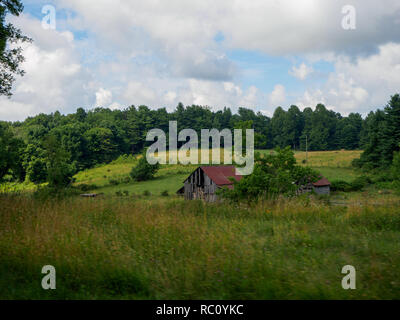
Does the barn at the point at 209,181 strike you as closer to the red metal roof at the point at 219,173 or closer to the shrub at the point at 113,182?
the red metal roof at the point at 219,173

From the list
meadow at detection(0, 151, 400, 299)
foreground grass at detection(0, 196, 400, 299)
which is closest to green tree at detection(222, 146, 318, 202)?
meadow at detection(0, 151, 400, 299)

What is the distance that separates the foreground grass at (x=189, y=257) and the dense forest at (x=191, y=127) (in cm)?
6408

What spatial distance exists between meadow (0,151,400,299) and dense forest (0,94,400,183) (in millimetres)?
63720

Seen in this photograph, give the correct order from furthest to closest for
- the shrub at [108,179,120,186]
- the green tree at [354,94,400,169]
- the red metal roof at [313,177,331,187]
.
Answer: the shrub at [108,179,120,186] < the green tree at [354,94,400,169] < the red metal roof at [313,177,331,187]

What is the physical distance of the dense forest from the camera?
211 feet

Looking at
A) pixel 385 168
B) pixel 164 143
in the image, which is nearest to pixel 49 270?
pixel 385 168

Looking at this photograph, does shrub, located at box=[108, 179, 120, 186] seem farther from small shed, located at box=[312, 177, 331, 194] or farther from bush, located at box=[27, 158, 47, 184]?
small shed, located at box=[312, 177, 331, 194]

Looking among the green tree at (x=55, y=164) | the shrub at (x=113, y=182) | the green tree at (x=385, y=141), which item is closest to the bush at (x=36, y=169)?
the shrub at (x=113, y=182)

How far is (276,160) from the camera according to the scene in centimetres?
1625

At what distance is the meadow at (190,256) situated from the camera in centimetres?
403

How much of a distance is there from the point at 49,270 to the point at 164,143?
278 feet

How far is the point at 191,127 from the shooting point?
98000mm
